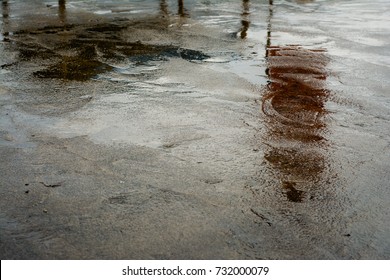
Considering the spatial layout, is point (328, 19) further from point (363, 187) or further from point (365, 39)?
point (363, 187)

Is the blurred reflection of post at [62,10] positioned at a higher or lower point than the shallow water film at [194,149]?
higher

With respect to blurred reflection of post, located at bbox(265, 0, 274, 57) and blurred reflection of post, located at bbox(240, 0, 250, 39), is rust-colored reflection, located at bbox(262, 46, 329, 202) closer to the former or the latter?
blurred reflection of post, located at bbox(265, 0, 274, 57)

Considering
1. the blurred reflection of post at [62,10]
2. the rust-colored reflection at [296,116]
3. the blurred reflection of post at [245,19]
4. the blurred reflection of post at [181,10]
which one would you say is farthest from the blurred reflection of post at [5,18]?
the rust-colored reflection at [296,116]

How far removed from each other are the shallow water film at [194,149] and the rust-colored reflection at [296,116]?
22 mm

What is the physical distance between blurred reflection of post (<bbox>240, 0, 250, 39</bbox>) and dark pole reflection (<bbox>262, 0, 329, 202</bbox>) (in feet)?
6.78

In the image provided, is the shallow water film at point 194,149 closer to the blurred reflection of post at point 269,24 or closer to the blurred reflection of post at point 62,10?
the blurred reflection of post at point 269,24

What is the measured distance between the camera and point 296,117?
17.7ft

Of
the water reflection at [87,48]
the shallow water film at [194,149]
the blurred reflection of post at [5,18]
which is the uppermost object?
the blurred reflection of post at [5,18]

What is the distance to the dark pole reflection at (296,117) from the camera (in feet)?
13.4

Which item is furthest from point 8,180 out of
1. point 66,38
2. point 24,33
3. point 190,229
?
point 24,33

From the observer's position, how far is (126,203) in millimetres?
3613

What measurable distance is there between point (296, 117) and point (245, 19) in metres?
7.52

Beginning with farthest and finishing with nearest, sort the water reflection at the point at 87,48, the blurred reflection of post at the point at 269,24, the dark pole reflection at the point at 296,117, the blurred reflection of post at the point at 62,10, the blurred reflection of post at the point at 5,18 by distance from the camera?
the blurred reflection of post at the point at 62,10, the blurred reflection of post at the point at 5,18, the blurred reflection of post at the point at 269,24, the water reflection at the point at 87,48, the dark pole reflection at the point at 296,117

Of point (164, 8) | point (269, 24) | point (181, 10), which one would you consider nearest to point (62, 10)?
point (164, 8)
